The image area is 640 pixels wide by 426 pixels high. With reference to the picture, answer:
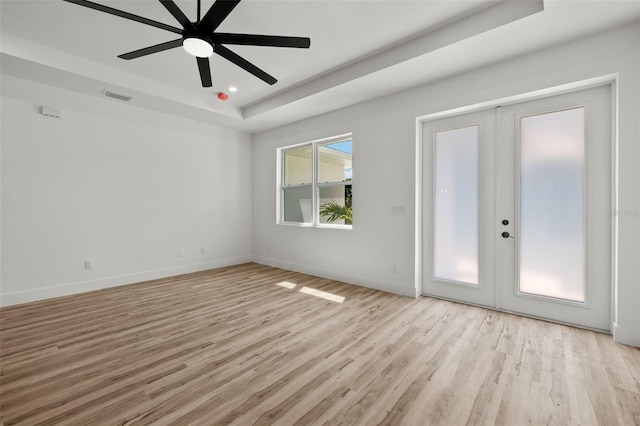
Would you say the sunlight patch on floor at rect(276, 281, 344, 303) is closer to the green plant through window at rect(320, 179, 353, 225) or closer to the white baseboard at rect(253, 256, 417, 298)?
the white baseboard at rect(253, 256, 417, 298)

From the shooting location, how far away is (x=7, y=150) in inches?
135

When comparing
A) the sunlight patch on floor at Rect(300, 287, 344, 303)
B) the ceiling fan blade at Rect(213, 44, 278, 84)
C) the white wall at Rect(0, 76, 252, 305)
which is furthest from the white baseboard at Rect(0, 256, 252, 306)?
the ceiling fan blade at Rect(213, 44, 278, 84)

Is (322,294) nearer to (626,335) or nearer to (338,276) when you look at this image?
Result: (338,276)

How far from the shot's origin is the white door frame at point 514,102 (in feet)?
8.46

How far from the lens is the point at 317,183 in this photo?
5191 millimetres

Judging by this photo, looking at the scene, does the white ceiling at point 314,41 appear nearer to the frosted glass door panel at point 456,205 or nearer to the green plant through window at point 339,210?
the frosted glass door panel at point 456,205

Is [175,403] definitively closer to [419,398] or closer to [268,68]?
[419,398]

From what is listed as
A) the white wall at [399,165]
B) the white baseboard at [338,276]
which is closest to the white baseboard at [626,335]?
the white wall at [399,165]

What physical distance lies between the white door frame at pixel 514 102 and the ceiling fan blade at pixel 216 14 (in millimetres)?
2662

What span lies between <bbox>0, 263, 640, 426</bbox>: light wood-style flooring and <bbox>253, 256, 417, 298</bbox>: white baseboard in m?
0.39

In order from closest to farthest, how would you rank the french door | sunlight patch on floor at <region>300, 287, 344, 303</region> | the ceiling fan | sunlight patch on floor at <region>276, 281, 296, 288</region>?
the ceiling fan, the french door, sunlight patch on floor at <region>300, 287, 344, 303</region>, sunlight patch on floor at <region>276, 281, 296, 288</region>

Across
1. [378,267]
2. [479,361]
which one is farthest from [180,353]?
[378,267]

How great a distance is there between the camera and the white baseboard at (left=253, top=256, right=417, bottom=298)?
152 inches

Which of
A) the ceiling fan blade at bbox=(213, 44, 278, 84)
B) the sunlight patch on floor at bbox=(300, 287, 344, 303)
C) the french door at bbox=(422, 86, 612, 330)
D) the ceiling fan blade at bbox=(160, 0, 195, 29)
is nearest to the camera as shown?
the ceiling fan blade at bbox=(160, 0, 195, 29)
